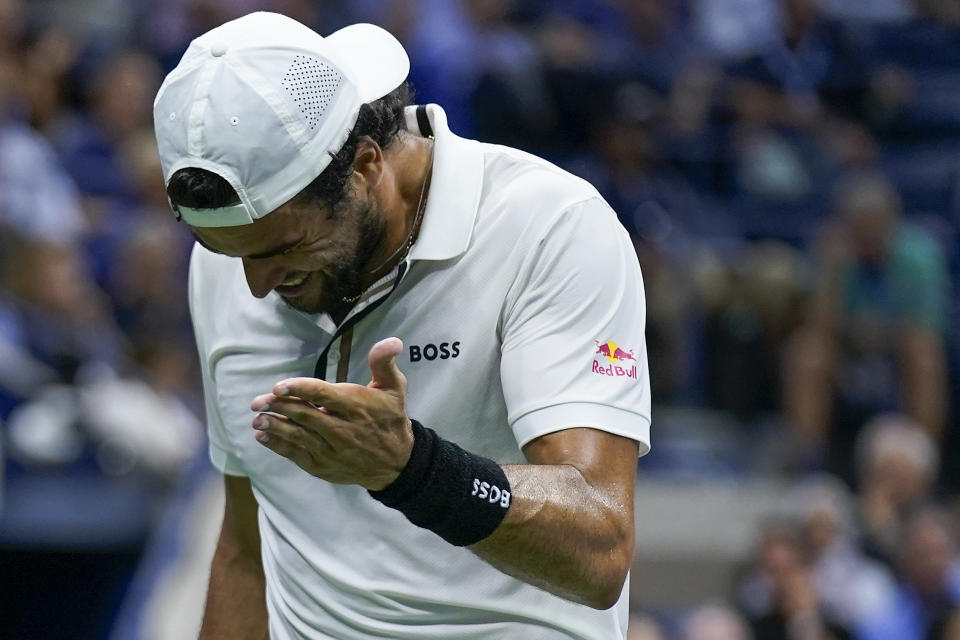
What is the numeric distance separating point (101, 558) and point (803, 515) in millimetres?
3052

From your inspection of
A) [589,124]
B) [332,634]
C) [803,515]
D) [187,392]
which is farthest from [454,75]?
[332,634]

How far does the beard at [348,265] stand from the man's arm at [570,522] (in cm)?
43

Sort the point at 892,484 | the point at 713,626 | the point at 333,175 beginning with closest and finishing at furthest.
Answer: the point at 333,175, the point at 713,626, the point at 892,484

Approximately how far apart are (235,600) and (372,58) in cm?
112

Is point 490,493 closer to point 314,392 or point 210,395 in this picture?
point 314,392

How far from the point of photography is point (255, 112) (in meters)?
2.27

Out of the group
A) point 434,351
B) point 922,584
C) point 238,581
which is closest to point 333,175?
point 434,351

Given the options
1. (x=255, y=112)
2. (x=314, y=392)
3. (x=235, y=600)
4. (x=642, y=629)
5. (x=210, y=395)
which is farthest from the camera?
(x=642, y=629)

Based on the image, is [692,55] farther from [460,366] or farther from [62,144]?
[460,366]

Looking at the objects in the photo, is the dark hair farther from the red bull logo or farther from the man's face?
the red bull logo

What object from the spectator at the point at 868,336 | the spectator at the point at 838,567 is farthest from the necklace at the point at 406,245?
the spectator at the point at 868,336

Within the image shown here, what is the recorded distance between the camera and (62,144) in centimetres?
757

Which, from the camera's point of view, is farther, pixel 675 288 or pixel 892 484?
pixel 675 288

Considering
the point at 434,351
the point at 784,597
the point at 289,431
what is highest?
the point at 289,431
